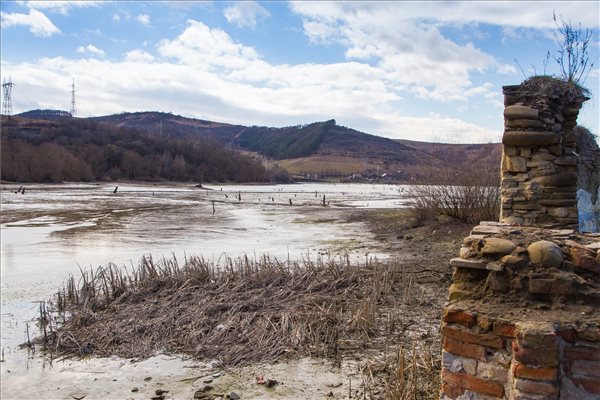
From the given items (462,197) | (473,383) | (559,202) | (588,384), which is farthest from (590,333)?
(462,197)

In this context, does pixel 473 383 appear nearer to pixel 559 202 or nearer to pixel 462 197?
pixel 559 202

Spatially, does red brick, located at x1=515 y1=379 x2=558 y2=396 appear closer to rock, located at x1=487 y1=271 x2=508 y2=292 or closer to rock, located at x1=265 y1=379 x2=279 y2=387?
rock, located at x1=487 y1=271 x2=508 y2=292

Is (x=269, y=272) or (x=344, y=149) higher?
(x=344, y=149)

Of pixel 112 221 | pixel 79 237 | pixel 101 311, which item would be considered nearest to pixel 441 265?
pixel 101 311

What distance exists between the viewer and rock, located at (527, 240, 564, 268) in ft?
12.1

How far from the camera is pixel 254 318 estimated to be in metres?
8.75

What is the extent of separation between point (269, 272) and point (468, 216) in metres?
12.1

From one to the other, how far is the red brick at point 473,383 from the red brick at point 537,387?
211 millimetres

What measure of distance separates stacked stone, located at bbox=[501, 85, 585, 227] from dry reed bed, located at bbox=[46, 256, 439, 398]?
2950 mm

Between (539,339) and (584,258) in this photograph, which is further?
(584,258)

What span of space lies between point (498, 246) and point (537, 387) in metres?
1.09

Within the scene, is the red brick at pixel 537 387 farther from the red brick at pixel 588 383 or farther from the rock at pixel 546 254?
the rock at pixel 546 254

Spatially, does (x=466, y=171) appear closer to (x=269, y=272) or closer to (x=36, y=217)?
(x=269, y=272)

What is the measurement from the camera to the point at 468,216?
20.3 m
